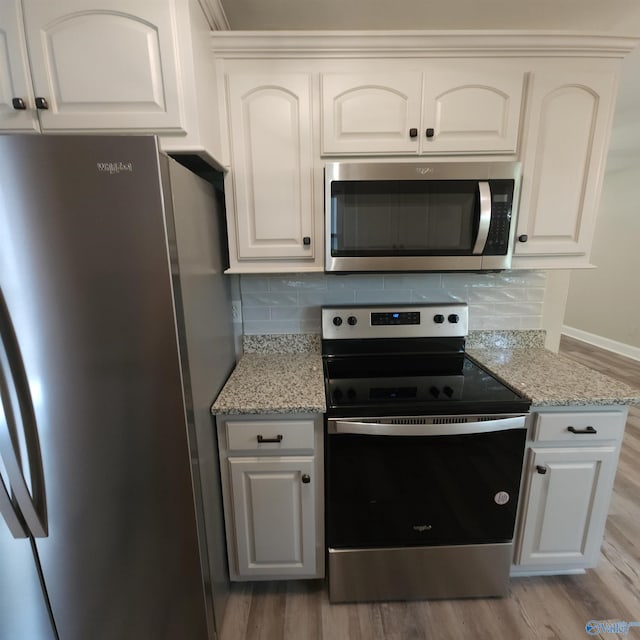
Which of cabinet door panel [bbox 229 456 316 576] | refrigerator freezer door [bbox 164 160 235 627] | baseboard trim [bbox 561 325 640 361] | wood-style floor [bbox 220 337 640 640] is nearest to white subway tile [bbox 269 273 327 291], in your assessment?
refrigerator freezer door [bbox 164 160 235 627]

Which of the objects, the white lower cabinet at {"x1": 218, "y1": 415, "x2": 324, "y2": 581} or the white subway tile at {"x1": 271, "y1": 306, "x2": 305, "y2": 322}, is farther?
the white subway tile at {"x1": 271, "y1": 306, "x2": 305, "y2": 322}

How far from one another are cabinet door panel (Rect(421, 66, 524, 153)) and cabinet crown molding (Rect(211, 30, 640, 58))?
0.07 m

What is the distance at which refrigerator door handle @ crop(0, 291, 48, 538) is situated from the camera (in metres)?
0.87

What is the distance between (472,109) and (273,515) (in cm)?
189

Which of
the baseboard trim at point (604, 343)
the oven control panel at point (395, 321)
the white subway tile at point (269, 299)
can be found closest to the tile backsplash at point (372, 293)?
the white subway tile at point (269, 299)

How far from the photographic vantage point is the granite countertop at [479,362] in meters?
1.24

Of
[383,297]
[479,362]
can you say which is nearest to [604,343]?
[479,362]

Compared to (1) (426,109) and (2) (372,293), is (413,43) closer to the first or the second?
Answer: (1) (426,109)

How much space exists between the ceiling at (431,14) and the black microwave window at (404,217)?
767mm

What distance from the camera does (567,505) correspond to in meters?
1.37

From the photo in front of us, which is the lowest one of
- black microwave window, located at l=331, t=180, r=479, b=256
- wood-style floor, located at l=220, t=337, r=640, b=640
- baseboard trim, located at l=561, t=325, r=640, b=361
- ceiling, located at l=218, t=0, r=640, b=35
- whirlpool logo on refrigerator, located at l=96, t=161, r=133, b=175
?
wood-style floor, located at l=220, t=337, r=640, b=640

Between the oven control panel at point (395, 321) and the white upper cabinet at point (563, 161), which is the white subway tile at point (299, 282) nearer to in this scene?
the oven control panel at point (395, 321)

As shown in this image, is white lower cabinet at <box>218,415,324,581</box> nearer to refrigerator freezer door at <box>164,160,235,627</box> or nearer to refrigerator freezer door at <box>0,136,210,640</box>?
refrigerator freezer door at <box>164,160,235,627</box>

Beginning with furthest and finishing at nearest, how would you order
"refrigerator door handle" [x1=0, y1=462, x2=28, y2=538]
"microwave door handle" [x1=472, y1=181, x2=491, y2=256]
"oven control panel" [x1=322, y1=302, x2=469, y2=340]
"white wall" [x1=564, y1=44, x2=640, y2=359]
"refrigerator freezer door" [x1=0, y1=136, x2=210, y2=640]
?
"white wall" [x1=564, y1=44, x2=640, y2=359] → "oven control panel" [x1=322, y1=302, x2=469, y2=340] → "microwave door handle" [x1=472, y1=181, x2=491, y2=256] → "refrigerator door handle" [x1=0, y1=462, x2=28, y2=538] → "refrigerator freezer door" [x1=0, y1=136, x2=210, y2=640]
